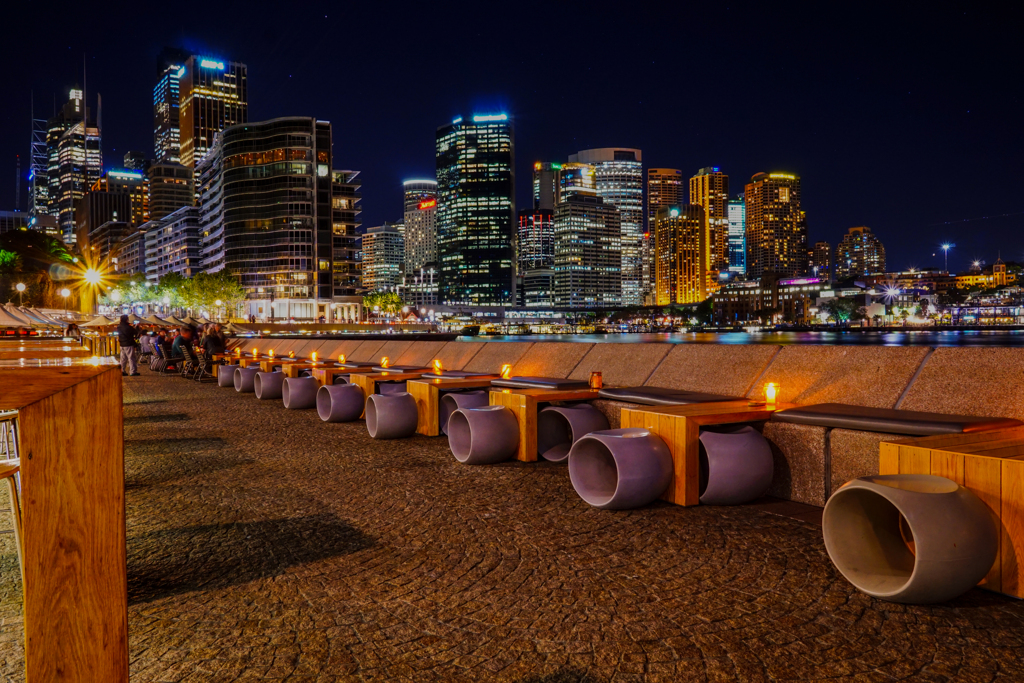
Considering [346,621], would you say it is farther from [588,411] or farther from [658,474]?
[588,411]

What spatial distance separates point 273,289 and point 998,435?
4355 inches

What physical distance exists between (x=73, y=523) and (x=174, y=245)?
152727mm

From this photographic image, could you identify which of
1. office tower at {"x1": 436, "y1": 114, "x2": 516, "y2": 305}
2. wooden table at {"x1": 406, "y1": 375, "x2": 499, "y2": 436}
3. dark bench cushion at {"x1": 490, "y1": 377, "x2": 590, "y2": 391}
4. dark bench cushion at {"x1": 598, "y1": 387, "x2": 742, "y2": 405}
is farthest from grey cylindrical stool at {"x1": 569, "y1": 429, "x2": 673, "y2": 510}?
office tower at {"x1": 436, "y1": 114, "x2": 516, "y2": 305}

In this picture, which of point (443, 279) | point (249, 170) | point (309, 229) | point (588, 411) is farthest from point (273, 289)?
point (588, 411)

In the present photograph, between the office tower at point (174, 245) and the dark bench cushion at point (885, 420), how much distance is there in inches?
5184

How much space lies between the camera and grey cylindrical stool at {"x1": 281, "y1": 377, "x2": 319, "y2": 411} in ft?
31.4

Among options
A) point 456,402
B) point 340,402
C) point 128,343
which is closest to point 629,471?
point 456,402

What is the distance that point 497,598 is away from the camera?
9.08 ft

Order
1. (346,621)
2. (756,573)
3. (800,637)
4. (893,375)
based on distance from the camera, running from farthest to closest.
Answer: (893,375) < (756,573) < (346,621) < (800,637)

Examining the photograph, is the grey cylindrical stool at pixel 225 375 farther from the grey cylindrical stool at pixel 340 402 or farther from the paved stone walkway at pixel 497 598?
the paved stone walkway at pixel 497 598

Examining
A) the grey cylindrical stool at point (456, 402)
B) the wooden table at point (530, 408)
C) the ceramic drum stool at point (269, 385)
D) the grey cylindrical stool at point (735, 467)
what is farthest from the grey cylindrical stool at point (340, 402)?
the grey cylindrical stool at point (735, 467)

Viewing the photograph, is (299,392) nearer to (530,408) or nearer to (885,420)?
(530,408)

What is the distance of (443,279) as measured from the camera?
7387 inches

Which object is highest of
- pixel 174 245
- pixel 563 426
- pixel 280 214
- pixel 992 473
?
pixel 280 214
